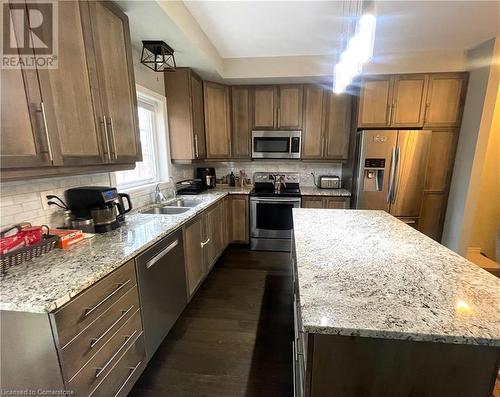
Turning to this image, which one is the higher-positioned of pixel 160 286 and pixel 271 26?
pixel 271 26

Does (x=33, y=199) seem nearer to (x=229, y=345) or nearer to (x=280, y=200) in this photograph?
(x=229, y=345)

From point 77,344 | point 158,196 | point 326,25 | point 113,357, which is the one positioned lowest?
point 113,357

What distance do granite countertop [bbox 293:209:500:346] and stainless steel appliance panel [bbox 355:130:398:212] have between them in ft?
5.38

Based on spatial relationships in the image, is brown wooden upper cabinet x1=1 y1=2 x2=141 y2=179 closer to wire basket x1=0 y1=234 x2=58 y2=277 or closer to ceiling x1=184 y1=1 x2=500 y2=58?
wire basket x1=0 y1=234 x2=58 y2=277

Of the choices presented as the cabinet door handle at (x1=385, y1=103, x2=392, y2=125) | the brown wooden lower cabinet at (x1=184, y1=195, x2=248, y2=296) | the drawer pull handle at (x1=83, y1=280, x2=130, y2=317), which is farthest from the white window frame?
the cabinet door handle at (x1=385, y1=103, x2=392, y2=125)

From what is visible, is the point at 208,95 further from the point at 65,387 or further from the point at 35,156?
the point at 65,387

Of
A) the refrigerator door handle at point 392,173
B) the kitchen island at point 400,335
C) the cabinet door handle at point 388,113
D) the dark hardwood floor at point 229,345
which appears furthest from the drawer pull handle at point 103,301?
the cabinet door handle at point 388,113

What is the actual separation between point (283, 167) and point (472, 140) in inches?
93.0

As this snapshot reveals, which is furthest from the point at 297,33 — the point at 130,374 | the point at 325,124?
the point at 130,374

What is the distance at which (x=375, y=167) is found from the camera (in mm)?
2943

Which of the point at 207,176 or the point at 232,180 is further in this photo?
the point at 232,180

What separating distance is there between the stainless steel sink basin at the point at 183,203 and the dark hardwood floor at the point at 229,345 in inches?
35.0

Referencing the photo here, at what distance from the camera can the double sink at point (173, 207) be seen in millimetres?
2332

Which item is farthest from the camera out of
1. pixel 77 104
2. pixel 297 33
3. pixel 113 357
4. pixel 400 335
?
pixel 297 33
